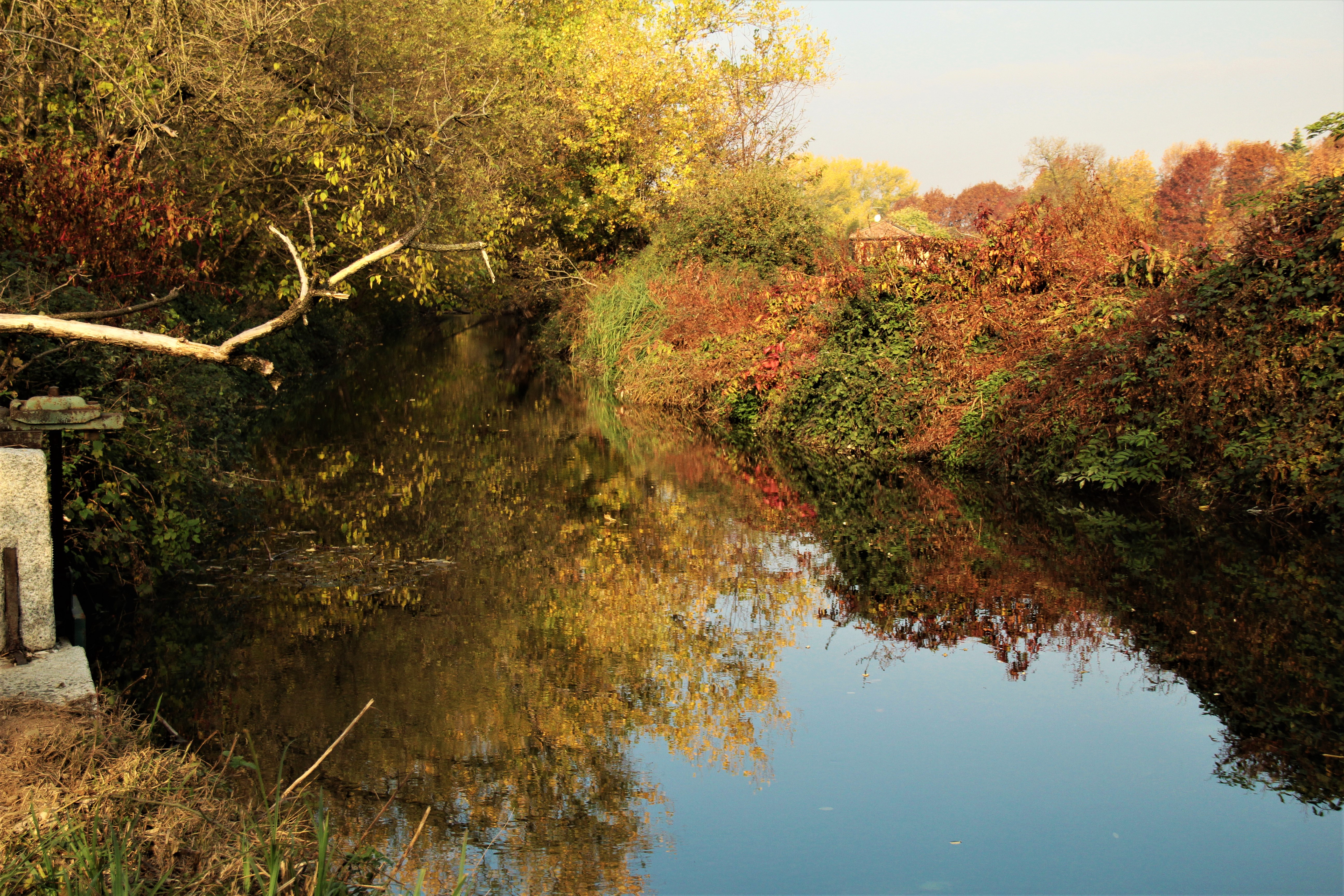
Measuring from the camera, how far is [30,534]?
20.3 ft

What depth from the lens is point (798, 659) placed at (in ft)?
27.1

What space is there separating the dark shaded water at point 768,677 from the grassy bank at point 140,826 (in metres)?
0.63

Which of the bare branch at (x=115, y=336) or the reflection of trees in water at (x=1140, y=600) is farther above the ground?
the bare branch at (x=115, y=336)

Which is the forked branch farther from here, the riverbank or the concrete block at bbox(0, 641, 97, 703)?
the riverbank

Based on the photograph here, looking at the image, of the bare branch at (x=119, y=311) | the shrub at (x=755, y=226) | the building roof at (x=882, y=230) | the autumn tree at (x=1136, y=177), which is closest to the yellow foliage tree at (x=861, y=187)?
the autumn tree at (x=1136, y=177)

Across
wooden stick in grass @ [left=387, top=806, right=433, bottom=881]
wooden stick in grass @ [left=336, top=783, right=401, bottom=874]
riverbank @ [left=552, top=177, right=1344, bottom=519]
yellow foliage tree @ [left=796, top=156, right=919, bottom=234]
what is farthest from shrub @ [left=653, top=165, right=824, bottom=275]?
yellow foliage tree @ [left=796, top=156, right=919, bottom=234]

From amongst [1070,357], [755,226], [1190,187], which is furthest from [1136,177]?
[1070,357]

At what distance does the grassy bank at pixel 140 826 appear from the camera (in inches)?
160

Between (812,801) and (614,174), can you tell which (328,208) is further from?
(812,801)

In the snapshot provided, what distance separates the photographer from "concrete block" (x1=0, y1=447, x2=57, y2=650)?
20.0ft

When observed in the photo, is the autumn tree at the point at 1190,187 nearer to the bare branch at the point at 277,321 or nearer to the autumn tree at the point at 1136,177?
the autumn tree at the point at 1136,177

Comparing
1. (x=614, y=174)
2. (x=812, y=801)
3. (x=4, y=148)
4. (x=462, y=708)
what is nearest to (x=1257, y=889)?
(x=812, y=801)

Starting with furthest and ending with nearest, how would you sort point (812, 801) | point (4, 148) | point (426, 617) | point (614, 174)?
point (614, 174), point (4, 148), point (426, 617), point (812, 801)

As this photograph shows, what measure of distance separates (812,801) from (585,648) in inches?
108
